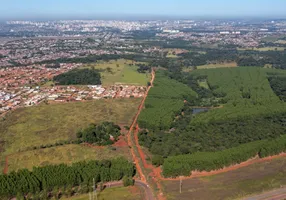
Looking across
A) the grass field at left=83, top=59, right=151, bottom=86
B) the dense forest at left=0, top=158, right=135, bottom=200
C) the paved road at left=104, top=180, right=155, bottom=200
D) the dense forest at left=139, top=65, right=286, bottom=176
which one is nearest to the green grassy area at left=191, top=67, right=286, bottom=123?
the dense forest at left=139, top=65, right=286, bottom=176

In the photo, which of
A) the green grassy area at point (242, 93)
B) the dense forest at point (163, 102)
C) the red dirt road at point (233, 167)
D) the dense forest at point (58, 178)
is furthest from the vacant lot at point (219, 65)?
the dense forest at point (58, 178)

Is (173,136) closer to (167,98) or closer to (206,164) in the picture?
(206,164)

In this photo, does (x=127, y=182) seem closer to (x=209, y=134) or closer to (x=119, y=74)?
(x=209, y=134)

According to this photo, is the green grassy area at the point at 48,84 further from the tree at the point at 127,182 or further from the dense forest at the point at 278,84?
the dense forest at the point at 278,84

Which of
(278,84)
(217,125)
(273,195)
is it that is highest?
(278,84)

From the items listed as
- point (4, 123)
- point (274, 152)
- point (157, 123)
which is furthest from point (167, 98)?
point (4, 123)

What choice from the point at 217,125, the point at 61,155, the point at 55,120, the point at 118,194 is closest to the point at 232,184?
the point at 118,194
